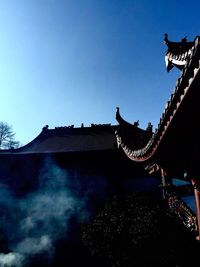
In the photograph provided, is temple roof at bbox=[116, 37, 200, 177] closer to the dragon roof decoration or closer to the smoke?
the dragon roof decoration

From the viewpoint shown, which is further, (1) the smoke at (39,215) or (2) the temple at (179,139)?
(1) the smoke at (39,215)

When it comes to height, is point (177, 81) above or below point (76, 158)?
below

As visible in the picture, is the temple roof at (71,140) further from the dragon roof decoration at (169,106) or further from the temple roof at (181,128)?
the temple roof at (181,128)

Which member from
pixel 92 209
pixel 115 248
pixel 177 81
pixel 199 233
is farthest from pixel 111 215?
pixel 177 81

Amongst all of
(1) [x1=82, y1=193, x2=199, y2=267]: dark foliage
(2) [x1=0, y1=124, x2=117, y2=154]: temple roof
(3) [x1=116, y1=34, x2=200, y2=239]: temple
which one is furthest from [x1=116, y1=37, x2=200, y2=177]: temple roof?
(2) [x1=0, y1=124, x2=117, y2=154]: temple roof

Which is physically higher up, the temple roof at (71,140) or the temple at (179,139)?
the temple roof at (71,140)

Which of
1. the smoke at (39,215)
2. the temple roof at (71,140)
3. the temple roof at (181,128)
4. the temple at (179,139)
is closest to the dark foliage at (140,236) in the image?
the smoke at (39,215)

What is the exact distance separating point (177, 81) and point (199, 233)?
335 centimetres

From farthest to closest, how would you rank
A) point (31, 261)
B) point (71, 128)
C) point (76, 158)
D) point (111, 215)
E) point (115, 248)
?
1. point (71, 128)
2. point (76, 158)
3. point (31, 261)
4. point (111, 215)
5. point (115, 248)

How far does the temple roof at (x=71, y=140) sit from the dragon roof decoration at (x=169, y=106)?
12558mm

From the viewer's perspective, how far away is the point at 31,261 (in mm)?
15195

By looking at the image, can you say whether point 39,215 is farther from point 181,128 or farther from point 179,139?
point 181,128

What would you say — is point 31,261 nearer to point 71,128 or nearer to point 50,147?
point 50,147

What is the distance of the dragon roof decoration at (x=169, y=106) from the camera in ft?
9.30
